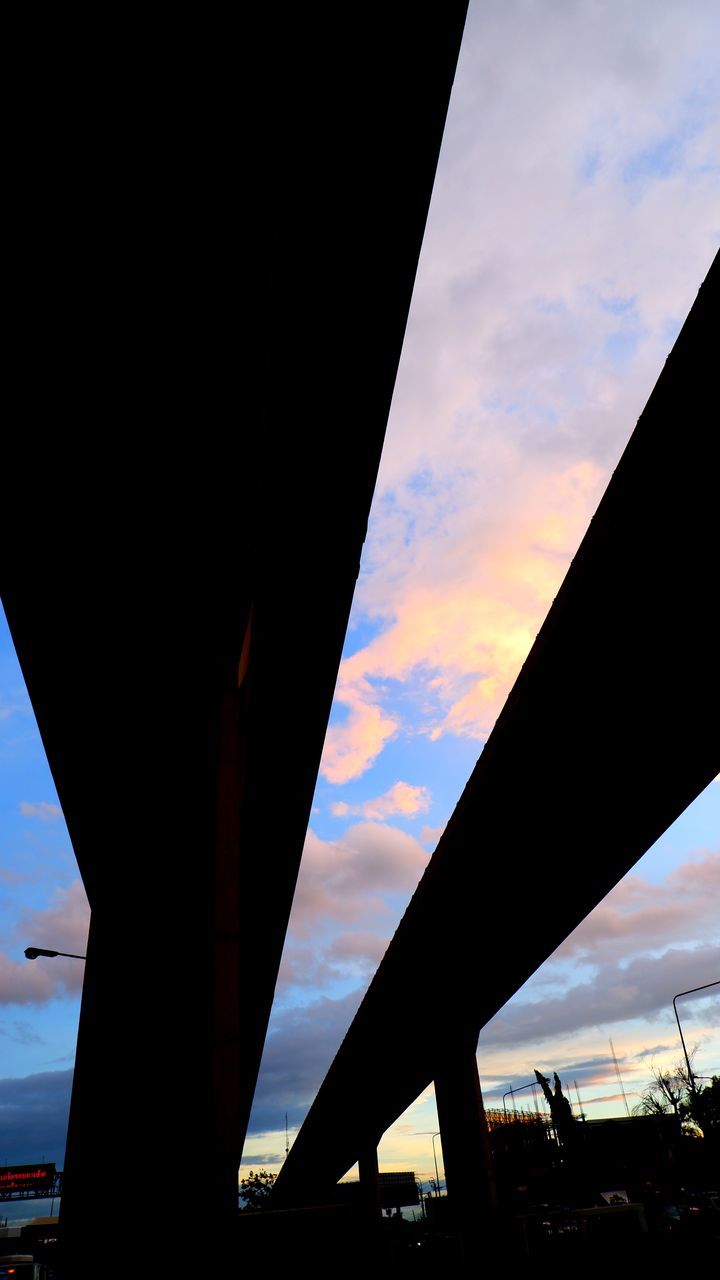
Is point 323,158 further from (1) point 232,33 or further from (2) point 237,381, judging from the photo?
(2) point 237,381

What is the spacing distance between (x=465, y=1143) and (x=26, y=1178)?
88.1 m

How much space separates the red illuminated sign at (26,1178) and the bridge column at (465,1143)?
8577 cm

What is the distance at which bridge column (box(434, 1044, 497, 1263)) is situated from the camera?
23.8 meters

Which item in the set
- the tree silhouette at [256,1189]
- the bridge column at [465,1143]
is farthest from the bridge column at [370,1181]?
the tree silhouette at [256,1189]

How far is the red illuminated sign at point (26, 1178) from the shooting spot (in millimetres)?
83375

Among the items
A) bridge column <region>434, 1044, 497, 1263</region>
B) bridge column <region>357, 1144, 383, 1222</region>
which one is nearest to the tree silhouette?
bridge column <region>357, 1144, 383, 1222</region>

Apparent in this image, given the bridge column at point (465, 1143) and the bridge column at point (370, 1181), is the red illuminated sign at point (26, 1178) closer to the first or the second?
the bridge column at point (370, 1181)

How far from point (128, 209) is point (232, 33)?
1.40m

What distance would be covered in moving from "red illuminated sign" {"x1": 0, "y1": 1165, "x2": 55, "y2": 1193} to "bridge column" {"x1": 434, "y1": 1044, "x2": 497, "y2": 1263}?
85.8 m

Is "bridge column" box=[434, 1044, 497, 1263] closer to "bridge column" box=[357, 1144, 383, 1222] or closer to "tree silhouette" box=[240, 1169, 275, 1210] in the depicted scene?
"bridge column" box=[357, 1144, 383, 1222]

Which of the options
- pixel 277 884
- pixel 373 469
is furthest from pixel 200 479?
pixel 277 884

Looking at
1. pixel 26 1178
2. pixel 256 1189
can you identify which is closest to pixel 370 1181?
pixel 26 1178

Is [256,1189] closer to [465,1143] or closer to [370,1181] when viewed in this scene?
[370,1181]

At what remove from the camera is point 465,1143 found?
24938 mm
